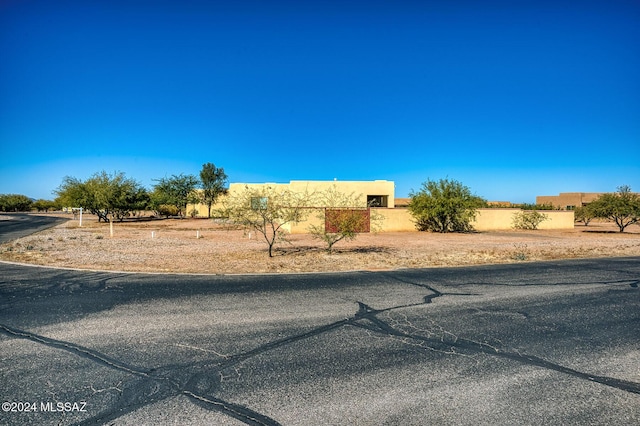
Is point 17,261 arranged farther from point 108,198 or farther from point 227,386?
point 108,198

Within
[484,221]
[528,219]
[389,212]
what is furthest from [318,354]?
[528,219]

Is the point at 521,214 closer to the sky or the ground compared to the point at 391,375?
closer to the sky

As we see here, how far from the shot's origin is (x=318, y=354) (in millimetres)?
5309

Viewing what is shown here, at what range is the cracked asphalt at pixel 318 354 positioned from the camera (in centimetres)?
388

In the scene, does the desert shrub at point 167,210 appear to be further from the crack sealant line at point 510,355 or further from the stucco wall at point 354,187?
the crack sealant line at point 510,355

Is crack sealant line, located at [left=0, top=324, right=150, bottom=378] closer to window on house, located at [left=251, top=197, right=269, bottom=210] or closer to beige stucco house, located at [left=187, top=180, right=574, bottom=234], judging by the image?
window on house, located at [left=251, top=197, right=269, bottom=210]

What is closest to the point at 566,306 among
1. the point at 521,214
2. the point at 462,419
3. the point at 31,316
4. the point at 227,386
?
the point at 462,419

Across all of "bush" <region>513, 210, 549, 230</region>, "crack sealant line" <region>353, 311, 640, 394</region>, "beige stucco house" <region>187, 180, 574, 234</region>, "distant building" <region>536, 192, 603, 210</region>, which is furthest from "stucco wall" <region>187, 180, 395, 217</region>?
"distant building" <region>536, 192, 603, 210</region>

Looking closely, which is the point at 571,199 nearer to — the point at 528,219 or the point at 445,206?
the point at 528,219

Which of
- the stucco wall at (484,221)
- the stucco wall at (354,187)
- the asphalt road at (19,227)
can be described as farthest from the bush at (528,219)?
the asphalt road at (19,227)

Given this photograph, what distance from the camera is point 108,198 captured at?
1563 inches

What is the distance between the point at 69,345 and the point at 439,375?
5.09m

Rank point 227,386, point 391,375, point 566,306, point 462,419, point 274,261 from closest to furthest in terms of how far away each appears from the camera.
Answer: point 462,419
point 227,386
point 391,375
point 566,306
point 274,261

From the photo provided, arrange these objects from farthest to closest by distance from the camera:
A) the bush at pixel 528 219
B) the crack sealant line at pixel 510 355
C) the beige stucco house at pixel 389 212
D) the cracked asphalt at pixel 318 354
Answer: the bush at pixel 528 219 < the beige stucco house at pixel 389 212 < the crack sealant line at pixel 510 355 < the cracked asphalt at pixel 318 354
